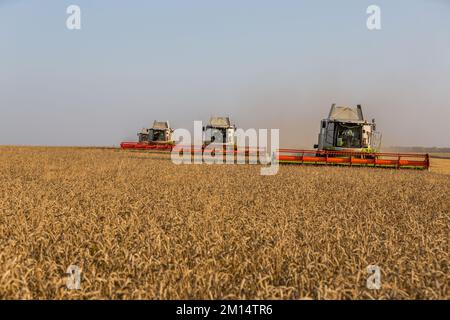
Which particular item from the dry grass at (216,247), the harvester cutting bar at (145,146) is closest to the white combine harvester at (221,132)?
the harvester cutting bar at (145,146)

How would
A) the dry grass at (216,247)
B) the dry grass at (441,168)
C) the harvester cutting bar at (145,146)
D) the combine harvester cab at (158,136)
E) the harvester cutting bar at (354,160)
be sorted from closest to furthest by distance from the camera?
the dry grass at (216,247) → the harvester cutting bar at (354,160) → the dry grass at (441,168) → the harvester cutting bar at (145,146) → the combine harvester cab at (158,136)

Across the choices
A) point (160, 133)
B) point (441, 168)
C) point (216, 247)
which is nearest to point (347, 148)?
point (441, 168)

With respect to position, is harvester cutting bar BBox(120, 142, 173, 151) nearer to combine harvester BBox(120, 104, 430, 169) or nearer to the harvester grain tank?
combine harvester BBox(120, 104, 430, 169)

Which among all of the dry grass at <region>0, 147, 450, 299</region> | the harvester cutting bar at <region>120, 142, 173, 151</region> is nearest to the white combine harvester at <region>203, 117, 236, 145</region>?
the harvester cutting bar at <region>120, 142, 173, 151</region>

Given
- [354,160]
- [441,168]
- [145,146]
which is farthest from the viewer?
[145,146]

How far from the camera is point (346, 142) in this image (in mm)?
22078

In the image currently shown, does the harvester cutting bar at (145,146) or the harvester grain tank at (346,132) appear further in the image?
the harvester cutting bar at (145,146)

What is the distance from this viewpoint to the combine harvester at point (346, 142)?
21094 mm

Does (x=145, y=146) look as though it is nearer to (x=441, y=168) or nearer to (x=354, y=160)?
(x=354, y=160)

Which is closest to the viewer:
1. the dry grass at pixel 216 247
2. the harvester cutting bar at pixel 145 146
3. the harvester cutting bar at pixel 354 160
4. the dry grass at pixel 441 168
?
the dry grass at pixel 216 247

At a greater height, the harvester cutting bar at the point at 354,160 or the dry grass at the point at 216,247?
the harvester cutting bar at the point at 354,160

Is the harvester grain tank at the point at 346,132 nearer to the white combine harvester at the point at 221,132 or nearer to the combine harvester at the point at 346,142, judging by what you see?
the combine harvester at the point at 346,142

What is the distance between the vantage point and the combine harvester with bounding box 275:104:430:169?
21094mm
